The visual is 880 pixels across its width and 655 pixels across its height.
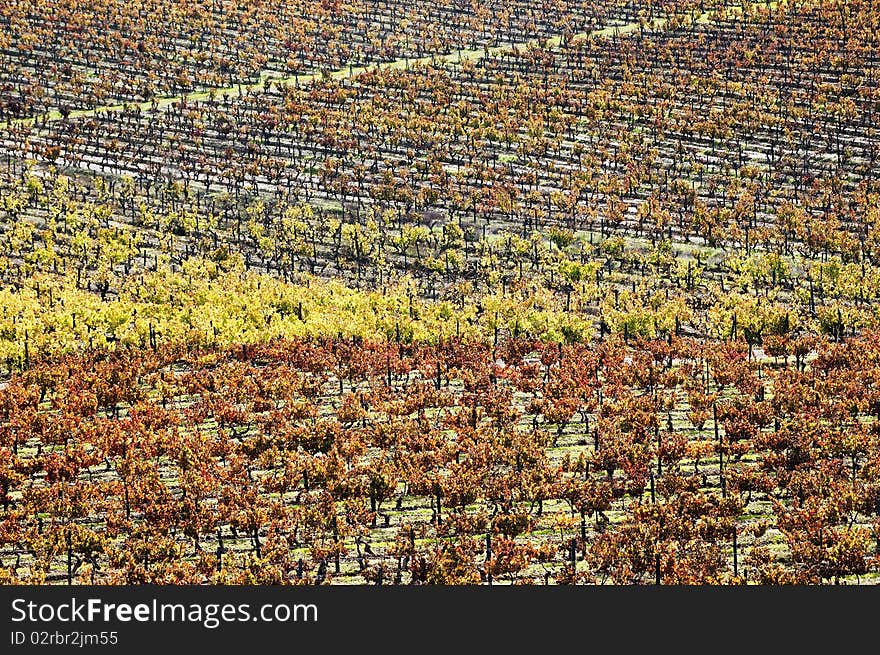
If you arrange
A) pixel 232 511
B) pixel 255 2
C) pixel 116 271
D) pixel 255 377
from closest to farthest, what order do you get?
1. pixel 232 511
2. pixel 255 377
3. pixel 116 271
4. pixel 255 2

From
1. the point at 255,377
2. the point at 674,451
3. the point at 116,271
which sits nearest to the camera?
the point at 674,451

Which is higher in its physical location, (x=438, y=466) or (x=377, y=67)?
(x=377, y=67)

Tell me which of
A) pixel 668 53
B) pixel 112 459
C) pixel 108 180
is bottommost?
pixel 112 459

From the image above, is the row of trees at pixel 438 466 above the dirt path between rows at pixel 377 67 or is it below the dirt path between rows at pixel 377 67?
below

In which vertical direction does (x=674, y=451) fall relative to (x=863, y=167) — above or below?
below

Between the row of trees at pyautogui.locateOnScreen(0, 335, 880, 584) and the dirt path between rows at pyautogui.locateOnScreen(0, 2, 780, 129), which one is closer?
the row of trees at pyautogui.locateOnScreen(0, 335, 880, 584)

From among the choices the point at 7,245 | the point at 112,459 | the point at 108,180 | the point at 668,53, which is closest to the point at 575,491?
the point at 112,459

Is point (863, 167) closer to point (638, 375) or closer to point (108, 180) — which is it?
point (638, 375)

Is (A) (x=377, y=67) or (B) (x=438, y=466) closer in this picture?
(B) (x=438, y=466)

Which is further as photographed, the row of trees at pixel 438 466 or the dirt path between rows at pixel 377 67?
the dirt path between rows at pixel 377 67

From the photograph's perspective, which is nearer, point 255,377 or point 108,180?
point 255,377

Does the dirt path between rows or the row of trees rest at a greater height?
the dirt path between rows
